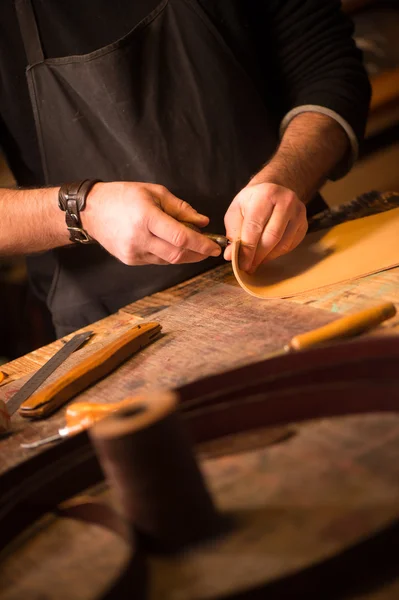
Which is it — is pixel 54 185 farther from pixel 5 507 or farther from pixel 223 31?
pixel 5 507

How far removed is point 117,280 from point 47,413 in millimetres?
656

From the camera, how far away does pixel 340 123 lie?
5.61 feet

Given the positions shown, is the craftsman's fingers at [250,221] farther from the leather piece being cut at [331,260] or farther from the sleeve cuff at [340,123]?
the sleeve cuff at [340,123]

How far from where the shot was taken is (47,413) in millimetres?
1075

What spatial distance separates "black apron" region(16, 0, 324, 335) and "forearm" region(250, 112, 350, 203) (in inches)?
4.8

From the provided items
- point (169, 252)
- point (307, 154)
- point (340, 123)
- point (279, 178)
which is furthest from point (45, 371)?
point (340, 123)

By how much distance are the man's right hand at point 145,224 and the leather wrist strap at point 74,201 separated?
0.05 feet

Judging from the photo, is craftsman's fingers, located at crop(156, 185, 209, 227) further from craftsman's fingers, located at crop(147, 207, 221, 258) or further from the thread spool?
the thread spool

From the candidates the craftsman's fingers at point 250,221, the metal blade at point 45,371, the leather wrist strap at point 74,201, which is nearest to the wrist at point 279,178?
the craftsman's fingers at point 250,221

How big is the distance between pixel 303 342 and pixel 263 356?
0.35ft

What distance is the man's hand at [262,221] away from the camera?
1.35 metres

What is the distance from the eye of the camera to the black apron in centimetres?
157

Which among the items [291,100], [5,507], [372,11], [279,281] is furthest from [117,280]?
[372,11]

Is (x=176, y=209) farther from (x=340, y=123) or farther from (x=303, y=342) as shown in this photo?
(x=340, y=123)
